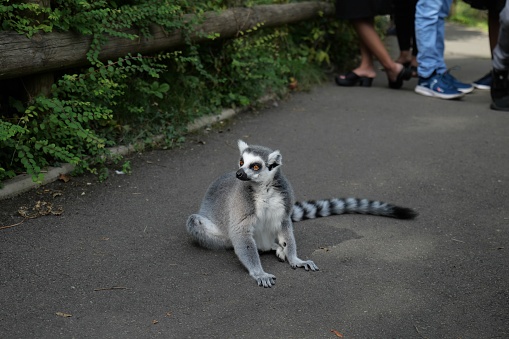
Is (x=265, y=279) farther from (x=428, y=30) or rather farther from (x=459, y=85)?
(x=459, y=85)

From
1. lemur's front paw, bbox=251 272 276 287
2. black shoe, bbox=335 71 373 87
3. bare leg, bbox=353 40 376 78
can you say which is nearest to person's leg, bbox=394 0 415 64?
bare leg, bbox=353 40 376 78

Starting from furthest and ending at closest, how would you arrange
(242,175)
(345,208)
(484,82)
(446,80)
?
(484,82)
(446,80)
(345,208)
(242,175)

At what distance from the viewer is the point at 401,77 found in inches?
365

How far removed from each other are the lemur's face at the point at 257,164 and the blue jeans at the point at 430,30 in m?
4.90

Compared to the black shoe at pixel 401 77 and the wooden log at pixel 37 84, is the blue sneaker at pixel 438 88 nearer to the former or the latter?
the black shoe at pixel 401 77

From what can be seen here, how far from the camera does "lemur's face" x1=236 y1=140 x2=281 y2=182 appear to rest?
4.12m

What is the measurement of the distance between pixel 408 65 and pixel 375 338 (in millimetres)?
7321

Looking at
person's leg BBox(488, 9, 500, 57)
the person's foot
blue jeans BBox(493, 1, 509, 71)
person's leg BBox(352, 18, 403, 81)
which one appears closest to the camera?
blue jeans BBox(493, 1, 509, 71)

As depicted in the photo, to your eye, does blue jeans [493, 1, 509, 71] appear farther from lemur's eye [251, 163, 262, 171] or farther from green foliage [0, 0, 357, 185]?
lemur's eye [251, 163, 262, 171]

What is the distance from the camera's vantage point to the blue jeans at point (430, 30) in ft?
27.9

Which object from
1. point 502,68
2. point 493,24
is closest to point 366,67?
point 493,24

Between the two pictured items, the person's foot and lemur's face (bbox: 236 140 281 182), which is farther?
the person's foot

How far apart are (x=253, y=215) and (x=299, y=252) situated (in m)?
0.45

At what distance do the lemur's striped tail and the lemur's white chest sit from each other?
0.60 metres
